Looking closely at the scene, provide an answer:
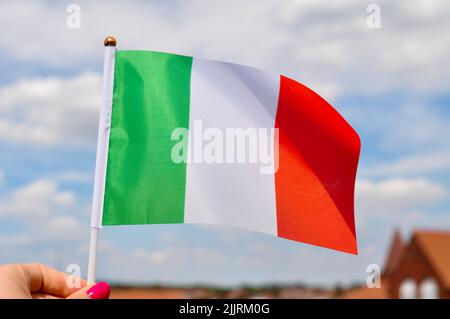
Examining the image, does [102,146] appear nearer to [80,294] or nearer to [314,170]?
[80,294]

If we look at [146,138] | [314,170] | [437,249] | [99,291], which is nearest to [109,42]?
[146,138]

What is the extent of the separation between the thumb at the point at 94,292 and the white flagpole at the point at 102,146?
56 centimetres

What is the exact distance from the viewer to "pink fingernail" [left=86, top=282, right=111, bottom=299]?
358 cm

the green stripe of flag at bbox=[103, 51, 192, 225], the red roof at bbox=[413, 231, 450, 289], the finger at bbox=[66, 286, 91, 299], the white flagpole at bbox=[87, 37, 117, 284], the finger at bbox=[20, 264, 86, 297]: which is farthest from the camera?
the red roof at bbox=[413, 231, 450, 289]

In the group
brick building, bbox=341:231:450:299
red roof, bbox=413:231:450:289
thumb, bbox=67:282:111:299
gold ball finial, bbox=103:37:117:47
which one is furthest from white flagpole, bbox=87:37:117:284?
red roof, bbox=413:231:450:289

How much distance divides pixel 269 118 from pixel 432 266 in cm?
3537

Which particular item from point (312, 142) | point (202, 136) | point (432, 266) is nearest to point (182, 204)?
point (202, 136)

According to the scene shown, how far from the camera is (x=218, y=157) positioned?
4801 millimetres

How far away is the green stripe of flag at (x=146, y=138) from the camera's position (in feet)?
15.5

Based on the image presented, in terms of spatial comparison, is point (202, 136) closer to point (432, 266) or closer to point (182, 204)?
point (182, 204)

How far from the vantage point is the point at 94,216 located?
4.54 m

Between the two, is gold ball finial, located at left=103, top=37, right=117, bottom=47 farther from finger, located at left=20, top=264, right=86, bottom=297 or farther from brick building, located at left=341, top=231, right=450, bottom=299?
brick building, located at left=341, top=231, right=450, bottom=299

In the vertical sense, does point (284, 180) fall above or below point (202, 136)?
below

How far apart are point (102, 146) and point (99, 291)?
4.55ft
